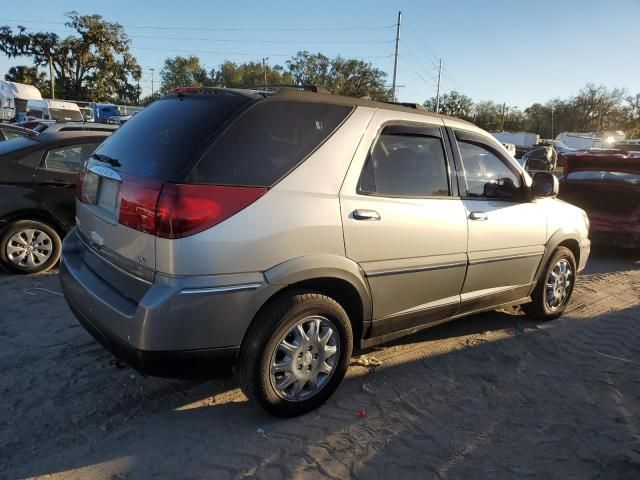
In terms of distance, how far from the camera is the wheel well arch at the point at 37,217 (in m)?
5.24

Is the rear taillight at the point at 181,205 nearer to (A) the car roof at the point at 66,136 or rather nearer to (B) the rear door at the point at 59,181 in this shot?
(B) the rear door at the point at 59,181

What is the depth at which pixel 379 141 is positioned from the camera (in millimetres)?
3205

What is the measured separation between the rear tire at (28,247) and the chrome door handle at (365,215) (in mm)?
4011

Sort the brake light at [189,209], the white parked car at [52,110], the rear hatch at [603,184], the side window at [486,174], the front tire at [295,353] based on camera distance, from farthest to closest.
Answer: the white parked car at [52,110]
the rear hatch at [603,184]
the side window at [486,174]
the front tire at [295,353]
the brake light at [189,209]

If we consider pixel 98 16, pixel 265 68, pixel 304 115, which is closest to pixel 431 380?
pixel 304 115

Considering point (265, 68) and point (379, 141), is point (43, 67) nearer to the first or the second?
point (265, 68)

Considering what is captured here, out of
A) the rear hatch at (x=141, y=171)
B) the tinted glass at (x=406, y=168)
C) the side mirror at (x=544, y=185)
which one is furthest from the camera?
the side mirror at (x=544, y=185)

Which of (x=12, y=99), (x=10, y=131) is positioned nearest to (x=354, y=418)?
(x=10, y=131)

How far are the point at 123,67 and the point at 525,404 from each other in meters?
63.2

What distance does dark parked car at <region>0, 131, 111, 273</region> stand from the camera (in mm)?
5246

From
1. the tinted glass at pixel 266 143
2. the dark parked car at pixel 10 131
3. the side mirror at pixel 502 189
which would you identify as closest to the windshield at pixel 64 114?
the dark parked car at pixel 10 131

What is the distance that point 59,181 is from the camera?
219 inches

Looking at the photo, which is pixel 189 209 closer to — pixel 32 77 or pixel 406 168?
pixel 406 168

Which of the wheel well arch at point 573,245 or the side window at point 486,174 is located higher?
the side window at point 486,174
